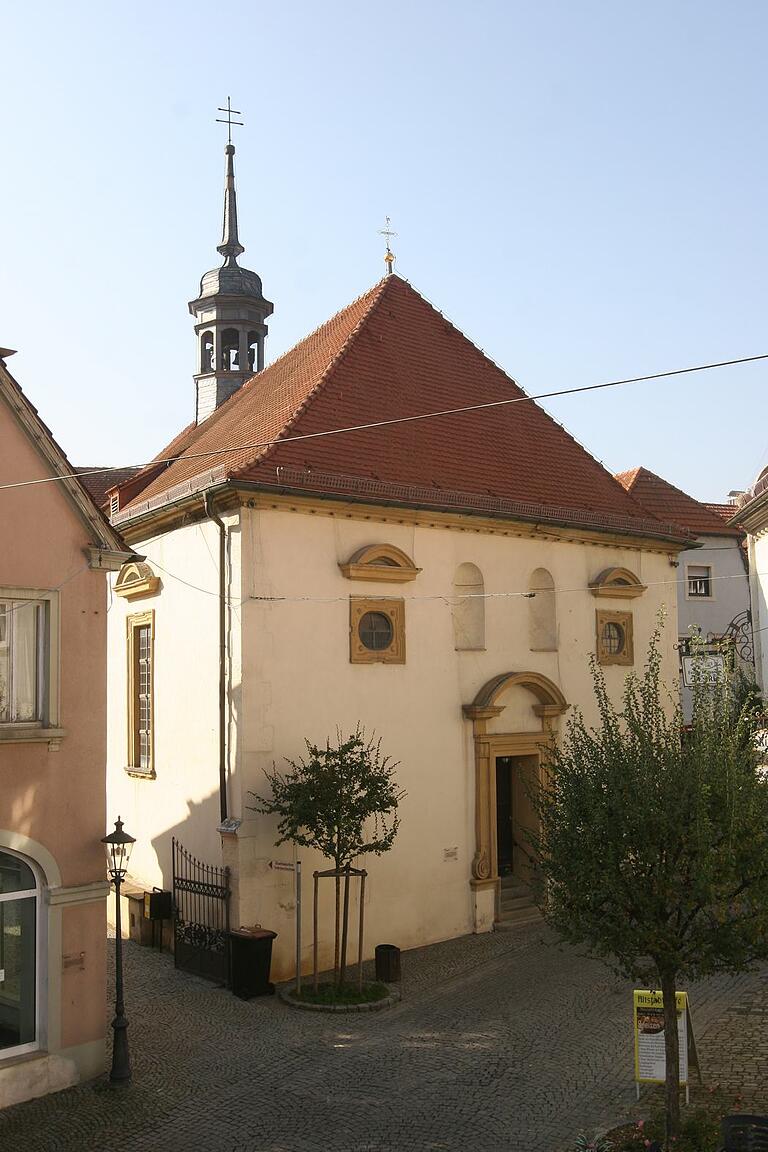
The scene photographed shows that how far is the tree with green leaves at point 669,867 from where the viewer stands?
1027cm

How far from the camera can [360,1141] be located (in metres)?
11.2

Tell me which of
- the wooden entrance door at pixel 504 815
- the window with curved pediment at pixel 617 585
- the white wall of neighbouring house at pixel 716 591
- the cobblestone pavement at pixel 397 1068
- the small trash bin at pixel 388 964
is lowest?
the cobblestone pavement at pixel 397 1068

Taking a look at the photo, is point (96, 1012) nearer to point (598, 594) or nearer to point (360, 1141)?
point (360, 1141)

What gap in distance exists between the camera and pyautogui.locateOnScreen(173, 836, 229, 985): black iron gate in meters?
16.7

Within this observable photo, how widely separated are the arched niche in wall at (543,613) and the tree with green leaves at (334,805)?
5.78m

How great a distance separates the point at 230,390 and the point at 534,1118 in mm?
19815

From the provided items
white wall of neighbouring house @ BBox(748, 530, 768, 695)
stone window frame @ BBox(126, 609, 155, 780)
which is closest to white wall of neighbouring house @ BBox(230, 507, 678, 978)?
white wall of neighbouring house @ BBox(748, 530, 768, 695)

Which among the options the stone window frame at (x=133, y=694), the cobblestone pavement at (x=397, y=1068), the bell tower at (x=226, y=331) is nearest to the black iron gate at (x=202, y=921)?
the cobblestone pavement at (x=397, y=1068)

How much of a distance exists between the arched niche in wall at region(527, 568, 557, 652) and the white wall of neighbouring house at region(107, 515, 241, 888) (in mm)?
6682

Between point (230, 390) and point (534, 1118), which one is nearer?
point (534, 1118)

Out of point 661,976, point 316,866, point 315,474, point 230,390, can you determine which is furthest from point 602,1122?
point 230,390

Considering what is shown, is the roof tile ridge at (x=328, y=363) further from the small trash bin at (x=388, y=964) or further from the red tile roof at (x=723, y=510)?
the red tile roof at (x=723, y=510)

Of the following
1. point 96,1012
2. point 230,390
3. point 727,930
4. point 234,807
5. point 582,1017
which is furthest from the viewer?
point 230,390

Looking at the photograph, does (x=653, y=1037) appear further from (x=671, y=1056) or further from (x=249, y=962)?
(x=249, y=962)
